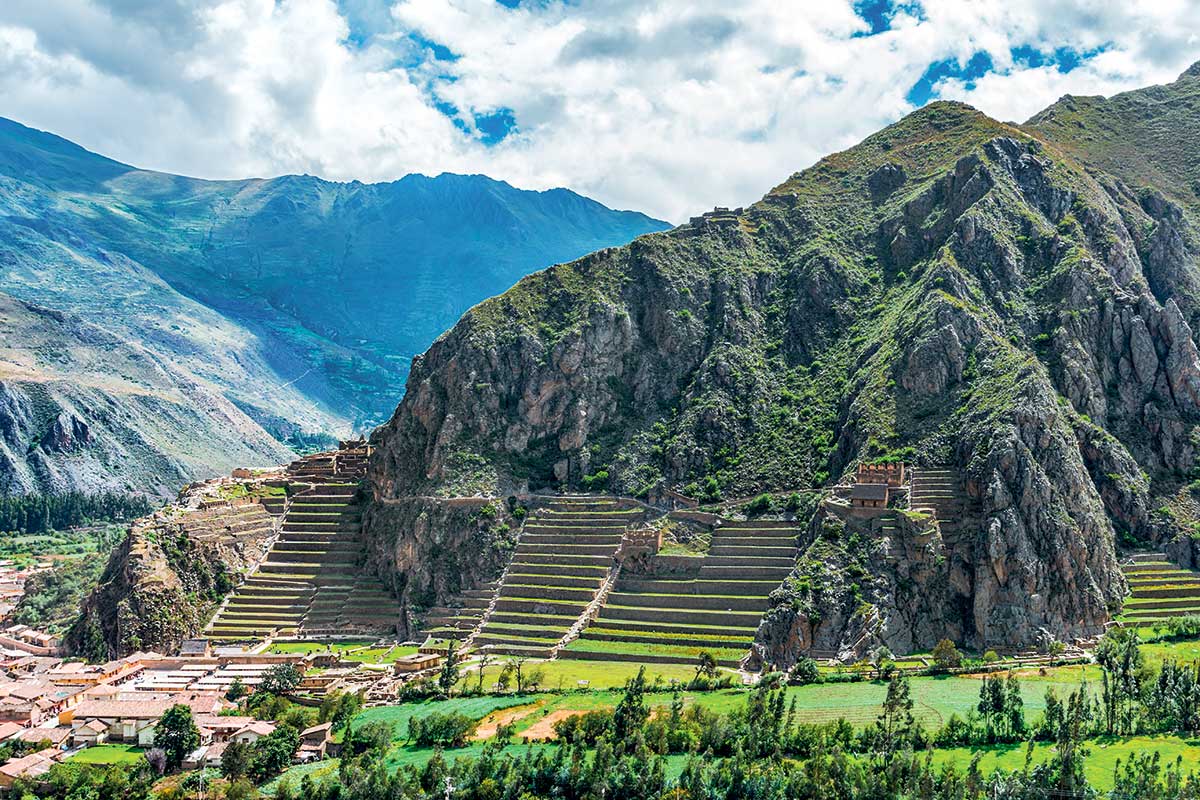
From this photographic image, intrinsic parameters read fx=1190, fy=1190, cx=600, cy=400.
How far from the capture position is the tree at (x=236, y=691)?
10350 cm

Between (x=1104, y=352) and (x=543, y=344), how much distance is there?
2667 inches

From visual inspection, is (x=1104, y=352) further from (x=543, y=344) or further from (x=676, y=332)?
(x=543, y=344)

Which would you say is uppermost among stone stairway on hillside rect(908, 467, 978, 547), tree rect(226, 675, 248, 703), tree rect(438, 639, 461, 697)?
stone stairway on hillside rect(908, 467, 978, 547)

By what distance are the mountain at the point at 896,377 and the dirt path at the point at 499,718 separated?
23937 millimetres

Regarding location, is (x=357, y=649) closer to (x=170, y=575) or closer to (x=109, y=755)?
(x=170, y=575)

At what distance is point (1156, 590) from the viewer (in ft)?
357

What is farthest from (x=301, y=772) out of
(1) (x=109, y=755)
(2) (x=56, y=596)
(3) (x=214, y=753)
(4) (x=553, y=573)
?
(2) (x=56, y=596)

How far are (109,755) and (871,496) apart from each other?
6975 cm

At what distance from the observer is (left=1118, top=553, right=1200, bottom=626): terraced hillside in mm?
105062

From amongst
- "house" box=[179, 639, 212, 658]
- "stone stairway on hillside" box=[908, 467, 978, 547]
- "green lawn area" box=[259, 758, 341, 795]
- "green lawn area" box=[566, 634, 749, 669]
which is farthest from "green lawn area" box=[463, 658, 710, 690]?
"house" box=[179, 639, 212, 658]

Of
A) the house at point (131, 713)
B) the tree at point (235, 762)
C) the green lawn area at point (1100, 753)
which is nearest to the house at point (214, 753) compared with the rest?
the tree at point (235, 762)

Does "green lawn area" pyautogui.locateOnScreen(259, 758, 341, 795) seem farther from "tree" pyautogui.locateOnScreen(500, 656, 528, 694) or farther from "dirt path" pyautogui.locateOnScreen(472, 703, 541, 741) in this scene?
"tree" pyautogui.locateOnScreen(500, 656, 528, 694)

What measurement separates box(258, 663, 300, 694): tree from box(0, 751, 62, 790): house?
62.2ft

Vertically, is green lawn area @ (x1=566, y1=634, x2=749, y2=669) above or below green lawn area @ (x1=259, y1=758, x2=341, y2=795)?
above
